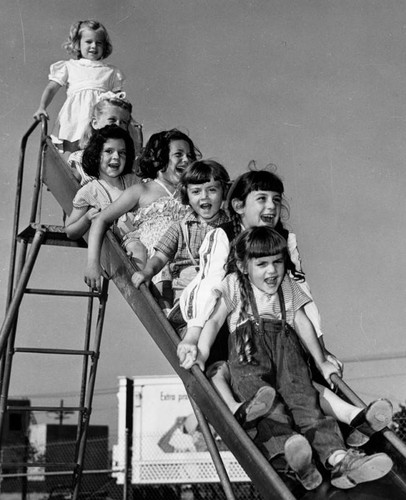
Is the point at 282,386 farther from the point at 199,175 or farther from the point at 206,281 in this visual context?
the point at 199,175

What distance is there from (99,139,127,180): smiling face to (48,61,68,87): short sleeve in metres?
1.79

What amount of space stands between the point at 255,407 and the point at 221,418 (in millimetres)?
157

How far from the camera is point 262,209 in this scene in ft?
14.0

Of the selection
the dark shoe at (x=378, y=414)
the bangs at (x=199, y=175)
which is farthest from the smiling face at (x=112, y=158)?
the dark shoe at (x=378, y=414)

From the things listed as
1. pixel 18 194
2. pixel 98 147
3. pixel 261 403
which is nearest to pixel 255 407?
pixel 261 403

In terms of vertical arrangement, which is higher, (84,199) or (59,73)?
(59,73)

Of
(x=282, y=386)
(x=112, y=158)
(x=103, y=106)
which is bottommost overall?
(x=282, y=386)

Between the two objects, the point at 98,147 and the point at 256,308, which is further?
the point at 98,147

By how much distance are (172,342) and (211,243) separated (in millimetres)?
574

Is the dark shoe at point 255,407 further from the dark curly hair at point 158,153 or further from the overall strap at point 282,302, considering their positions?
the dark curly hair at point 158,153

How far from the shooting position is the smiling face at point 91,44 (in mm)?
7191

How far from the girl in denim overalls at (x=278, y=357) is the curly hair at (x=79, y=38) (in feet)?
12.8

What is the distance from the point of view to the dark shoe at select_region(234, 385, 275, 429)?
3340 millimetres

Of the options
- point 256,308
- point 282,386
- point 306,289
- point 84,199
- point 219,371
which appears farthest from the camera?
point 84,199
